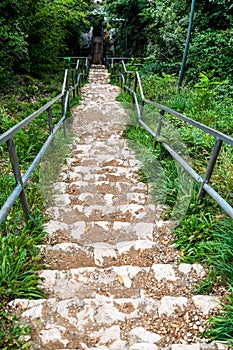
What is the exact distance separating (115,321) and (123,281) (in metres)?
Answer: 0.32

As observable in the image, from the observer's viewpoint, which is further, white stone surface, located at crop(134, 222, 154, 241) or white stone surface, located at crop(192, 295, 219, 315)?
white stone surface, located at crop(134, 222, 154, 241)

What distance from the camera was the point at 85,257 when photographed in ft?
6.54

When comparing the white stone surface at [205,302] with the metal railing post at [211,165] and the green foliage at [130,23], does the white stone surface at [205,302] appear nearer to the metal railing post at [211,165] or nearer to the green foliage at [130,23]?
the metal railing post at [211,165]

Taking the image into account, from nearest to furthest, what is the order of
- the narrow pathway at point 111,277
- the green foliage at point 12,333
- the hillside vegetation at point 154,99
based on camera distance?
the green foliage at point 12,333, the narrow pathway at point 111,277, the hillside vegetation at point 154,99

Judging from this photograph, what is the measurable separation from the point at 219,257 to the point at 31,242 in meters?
1.38

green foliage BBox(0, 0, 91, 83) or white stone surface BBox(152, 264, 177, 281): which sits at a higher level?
green foliage BBox(0, 0, 91, 83)

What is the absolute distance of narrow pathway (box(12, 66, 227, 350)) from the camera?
1397mm

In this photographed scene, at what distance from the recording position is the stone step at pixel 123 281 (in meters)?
1.68

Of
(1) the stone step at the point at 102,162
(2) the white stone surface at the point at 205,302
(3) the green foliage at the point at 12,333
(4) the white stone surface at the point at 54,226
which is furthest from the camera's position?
(1) the stone step at the point at 102,162

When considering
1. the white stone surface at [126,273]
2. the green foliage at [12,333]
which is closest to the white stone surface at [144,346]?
the white stone surface at [126,273]

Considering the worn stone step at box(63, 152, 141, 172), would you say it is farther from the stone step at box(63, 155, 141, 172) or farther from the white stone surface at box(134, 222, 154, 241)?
the white stone surface at box(134, 222, 154, 241)

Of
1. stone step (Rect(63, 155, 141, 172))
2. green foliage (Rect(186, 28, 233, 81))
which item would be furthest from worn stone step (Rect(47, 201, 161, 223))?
green foliage (Rect(186, 28, 233, 81))

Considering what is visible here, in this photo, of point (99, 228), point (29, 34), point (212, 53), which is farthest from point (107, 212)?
point (29, 34)

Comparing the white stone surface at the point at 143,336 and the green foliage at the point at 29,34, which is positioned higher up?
the green foliage at the point at 29,34
